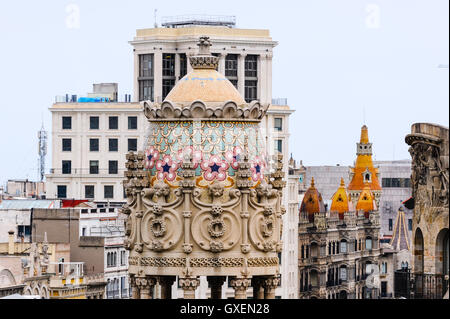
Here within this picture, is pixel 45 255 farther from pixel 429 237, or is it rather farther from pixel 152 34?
pixel 429 237

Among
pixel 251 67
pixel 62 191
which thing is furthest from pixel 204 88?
pixel 62 191

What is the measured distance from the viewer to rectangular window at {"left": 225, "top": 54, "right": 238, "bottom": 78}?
149250 millimetres

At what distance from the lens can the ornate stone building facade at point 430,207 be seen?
3312 centimetres

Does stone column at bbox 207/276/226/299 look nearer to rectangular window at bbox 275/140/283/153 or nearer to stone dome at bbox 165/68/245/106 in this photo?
stone dome at bbox 165/68/245/106

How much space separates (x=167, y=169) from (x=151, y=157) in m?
0.42

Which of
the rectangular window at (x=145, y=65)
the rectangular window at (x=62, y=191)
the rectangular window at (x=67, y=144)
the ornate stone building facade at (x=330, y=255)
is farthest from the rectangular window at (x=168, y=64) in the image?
the ornate stone building facade at (x=330, y=255)

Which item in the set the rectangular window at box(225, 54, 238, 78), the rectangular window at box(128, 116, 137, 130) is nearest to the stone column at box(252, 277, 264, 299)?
the rectangular window at box(225, 54, 238, 78)

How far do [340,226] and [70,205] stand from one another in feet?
211

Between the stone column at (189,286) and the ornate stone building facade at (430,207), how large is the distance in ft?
21.7

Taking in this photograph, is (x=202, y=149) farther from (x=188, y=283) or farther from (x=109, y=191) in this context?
(x=109, y=191)

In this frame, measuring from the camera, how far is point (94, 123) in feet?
507

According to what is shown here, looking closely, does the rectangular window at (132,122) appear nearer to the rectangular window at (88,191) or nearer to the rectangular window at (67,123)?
the rectangular window at (67,123)

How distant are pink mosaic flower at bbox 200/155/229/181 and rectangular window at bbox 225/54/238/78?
107 metres

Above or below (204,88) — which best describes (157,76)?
above
